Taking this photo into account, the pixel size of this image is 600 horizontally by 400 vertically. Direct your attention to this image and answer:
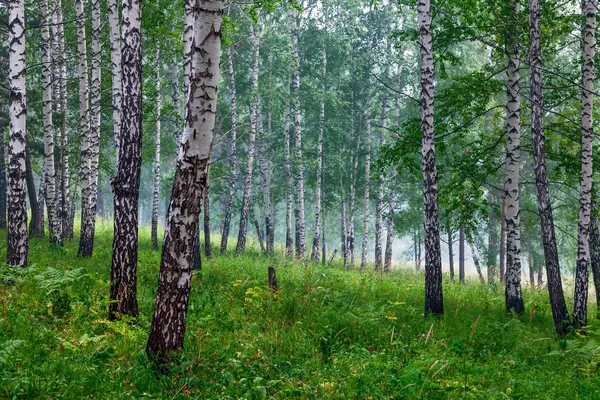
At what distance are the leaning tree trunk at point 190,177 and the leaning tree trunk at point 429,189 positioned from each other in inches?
226

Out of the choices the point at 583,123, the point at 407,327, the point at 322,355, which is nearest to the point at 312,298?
the point at 407,327

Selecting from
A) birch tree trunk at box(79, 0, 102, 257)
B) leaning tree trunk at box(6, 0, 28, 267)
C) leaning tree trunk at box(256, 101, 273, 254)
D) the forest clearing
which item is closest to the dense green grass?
the forest clearing

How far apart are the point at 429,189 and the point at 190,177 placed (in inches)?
233

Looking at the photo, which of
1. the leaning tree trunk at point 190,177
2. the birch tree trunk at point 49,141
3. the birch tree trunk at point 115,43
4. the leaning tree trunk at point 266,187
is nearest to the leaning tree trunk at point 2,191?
the birch tree trunk at point 49,141

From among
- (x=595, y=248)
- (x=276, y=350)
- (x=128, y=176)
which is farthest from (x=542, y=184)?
(x=128, y=176)

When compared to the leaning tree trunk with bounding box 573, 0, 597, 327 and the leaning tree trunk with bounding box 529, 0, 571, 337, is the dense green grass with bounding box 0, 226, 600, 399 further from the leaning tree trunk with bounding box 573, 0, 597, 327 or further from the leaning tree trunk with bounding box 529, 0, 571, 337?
the leaning tree trunk with bounding box 573, 0, 597, 327

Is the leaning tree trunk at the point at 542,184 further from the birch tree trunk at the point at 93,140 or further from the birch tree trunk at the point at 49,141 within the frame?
the birch tree trunk at the point at 49,141

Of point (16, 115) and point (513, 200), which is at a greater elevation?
point (16, 115)

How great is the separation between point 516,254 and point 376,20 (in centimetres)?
1861

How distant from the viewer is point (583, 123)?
32.5ft

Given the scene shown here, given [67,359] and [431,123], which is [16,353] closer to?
[67,359]

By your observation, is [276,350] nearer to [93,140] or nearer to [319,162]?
[93,140]

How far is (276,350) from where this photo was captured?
7.06m

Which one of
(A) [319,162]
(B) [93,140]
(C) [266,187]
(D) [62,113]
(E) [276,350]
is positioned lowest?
(E) [276,350]
